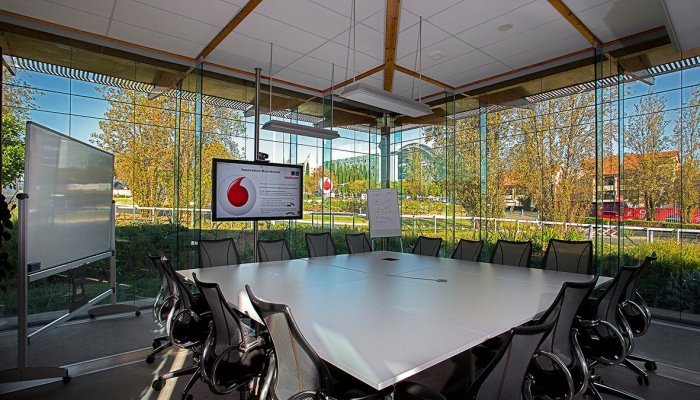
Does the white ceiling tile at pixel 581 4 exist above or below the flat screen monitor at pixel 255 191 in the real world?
above

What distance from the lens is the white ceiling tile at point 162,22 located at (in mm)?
4262

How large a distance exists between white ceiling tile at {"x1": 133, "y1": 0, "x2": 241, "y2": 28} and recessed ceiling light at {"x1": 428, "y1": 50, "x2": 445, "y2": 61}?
2.81m

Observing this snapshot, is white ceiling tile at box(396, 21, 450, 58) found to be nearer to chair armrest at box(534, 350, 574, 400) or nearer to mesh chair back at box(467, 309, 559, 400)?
chair armrest at box(534, 350, 574, 400)

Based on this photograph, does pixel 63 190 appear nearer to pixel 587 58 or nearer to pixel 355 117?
pixel 355 117

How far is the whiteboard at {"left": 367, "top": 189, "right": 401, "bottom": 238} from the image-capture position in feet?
24.3

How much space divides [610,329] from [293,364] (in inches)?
94.9

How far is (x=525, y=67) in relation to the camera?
6.10 metres

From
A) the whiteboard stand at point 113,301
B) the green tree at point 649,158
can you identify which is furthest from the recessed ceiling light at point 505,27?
the whiteboard stand at point 113,301

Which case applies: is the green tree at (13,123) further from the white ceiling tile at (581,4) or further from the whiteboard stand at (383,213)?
the white ceiling tile at (581,4)

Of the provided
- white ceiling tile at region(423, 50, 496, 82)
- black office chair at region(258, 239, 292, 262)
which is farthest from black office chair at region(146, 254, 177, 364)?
white ceiling tile at region(423, 50, 496, 82)

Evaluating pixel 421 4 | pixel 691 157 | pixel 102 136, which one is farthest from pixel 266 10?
pixel 691 157

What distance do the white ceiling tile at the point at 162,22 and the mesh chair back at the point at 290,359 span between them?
4080 millimetres

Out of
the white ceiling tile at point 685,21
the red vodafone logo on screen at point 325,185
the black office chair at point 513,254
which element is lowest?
the black office chair at point 513,254

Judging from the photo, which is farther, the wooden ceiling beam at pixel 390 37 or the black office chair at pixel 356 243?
the black office chair at pixel 356 243
